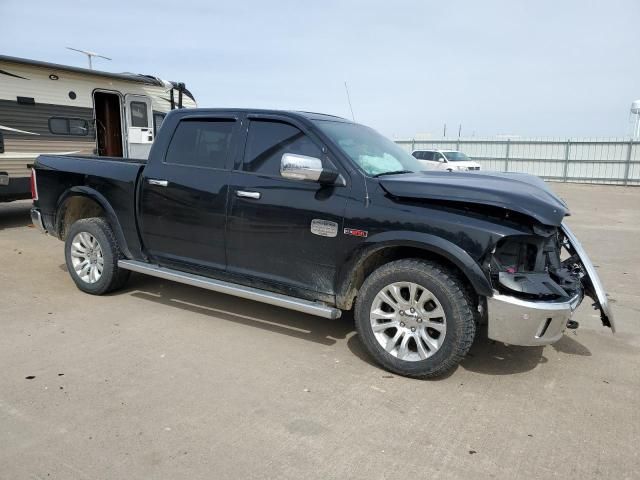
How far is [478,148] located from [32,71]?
1029 inches

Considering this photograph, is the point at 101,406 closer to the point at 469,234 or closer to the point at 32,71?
the point at 469,234

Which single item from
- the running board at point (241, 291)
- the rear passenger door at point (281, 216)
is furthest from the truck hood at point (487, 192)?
the running board at point (241, 291)

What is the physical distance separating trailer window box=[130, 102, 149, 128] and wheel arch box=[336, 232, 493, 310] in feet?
29.8

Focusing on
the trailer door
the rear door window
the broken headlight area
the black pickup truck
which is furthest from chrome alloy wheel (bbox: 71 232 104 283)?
the trailer door

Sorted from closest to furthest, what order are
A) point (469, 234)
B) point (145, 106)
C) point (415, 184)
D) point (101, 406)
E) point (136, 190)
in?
point (101, 406) < point (469, 234) < point (415, 184) < point (136, 190) < point (145, 106)

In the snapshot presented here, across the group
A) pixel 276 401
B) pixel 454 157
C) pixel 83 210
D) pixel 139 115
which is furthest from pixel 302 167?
pixel 454 157

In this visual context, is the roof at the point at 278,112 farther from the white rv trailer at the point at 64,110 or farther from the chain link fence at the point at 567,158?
the chain link fence at the point at 567,158

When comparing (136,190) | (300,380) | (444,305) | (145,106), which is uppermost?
(145,106)

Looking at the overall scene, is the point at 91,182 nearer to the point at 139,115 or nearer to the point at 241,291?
the point at 241,291

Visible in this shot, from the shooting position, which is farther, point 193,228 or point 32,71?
point 32,71

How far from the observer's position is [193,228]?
4.65 metres

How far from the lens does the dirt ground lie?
8.95 ft

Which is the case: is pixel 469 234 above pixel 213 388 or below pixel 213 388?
above

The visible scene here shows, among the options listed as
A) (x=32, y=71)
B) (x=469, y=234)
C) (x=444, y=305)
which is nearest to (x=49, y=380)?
(x=444, y=305)
